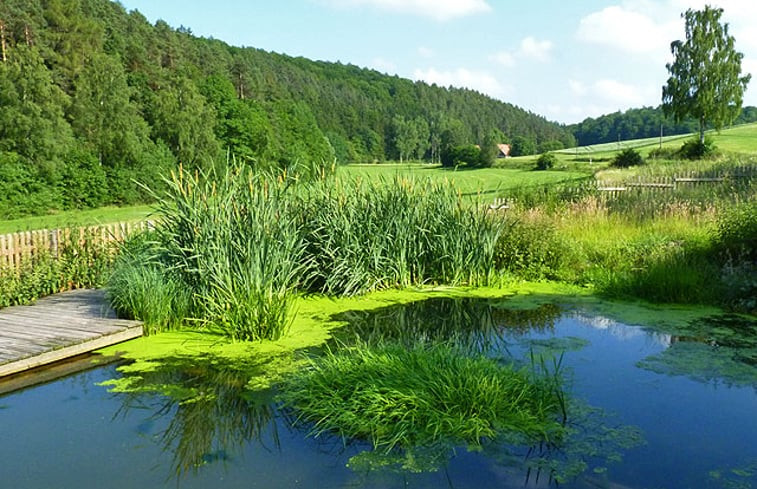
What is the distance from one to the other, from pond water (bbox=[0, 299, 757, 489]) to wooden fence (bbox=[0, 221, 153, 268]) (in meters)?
3.65

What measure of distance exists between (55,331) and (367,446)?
12.9 feet

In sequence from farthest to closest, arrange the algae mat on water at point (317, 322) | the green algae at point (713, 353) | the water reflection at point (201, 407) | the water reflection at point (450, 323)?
the water reflection at point (450, 323) < the algae mat on water at point (317, 322) < the green algae at point (713, 353) < the water reflection at point (201, 407)

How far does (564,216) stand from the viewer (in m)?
12.3

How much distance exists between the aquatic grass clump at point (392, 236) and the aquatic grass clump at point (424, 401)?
138 inches

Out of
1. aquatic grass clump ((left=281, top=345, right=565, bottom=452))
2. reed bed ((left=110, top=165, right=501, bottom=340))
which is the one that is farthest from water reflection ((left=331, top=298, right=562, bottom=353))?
aquatic grass clump ((left=281, top=345, right=565, bottom=452))

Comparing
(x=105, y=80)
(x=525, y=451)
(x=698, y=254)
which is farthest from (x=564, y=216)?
(x=105, y=80)

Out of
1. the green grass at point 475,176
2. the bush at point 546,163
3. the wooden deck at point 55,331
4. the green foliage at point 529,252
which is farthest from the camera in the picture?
the bush at point 546,163

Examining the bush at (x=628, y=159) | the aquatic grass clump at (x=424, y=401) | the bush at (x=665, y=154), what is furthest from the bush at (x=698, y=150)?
the aquatic grass clump at (x=424, y=401)

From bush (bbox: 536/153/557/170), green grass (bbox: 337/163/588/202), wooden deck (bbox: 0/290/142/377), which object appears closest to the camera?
wooden deck (bbox: 0/290/142/377)

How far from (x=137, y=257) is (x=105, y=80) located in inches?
1241

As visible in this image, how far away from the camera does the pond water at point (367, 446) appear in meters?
3.63

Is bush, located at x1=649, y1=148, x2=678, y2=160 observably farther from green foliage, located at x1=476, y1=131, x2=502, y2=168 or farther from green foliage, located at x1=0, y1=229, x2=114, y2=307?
green foliage, located at x1=0, y1=229, x2=114, y2=307

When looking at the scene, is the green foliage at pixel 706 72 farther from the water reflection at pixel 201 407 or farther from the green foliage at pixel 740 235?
the water reflection at pixel 201 407

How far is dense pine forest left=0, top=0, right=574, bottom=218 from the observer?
27672mm
